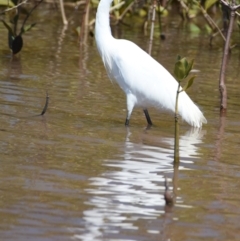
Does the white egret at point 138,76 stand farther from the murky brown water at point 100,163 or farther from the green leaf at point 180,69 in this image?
the green leaf at point 180,69

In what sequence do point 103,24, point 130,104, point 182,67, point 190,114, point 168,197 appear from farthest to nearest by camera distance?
point 103,24 < point 130,104 < point 190,114 < point 182,67 < point 168,197

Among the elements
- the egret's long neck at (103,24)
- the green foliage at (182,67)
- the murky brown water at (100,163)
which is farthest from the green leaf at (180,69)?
the egret's long neck at (103,24)

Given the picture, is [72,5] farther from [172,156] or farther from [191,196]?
[191,196]

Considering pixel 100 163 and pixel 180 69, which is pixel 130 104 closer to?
pixel 100 163

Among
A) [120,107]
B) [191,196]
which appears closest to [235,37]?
[120,107]

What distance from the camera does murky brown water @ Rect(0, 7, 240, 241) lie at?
4691 mm

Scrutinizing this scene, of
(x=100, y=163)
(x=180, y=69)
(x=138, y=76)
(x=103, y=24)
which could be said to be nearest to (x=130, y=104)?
(x=138, y=76)

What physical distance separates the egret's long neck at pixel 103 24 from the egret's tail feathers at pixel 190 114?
96 cm

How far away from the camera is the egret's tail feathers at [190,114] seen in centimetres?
766

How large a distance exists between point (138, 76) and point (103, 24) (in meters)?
0.61

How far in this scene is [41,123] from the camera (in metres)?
7.41

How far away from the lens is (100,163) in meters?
6.09

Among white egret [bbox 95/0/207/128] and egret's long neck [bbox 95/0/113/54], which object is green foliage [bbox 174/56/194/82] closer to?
white egret [bbox 95/0/207/128]

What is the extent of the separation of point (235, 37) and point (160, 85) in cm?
711
